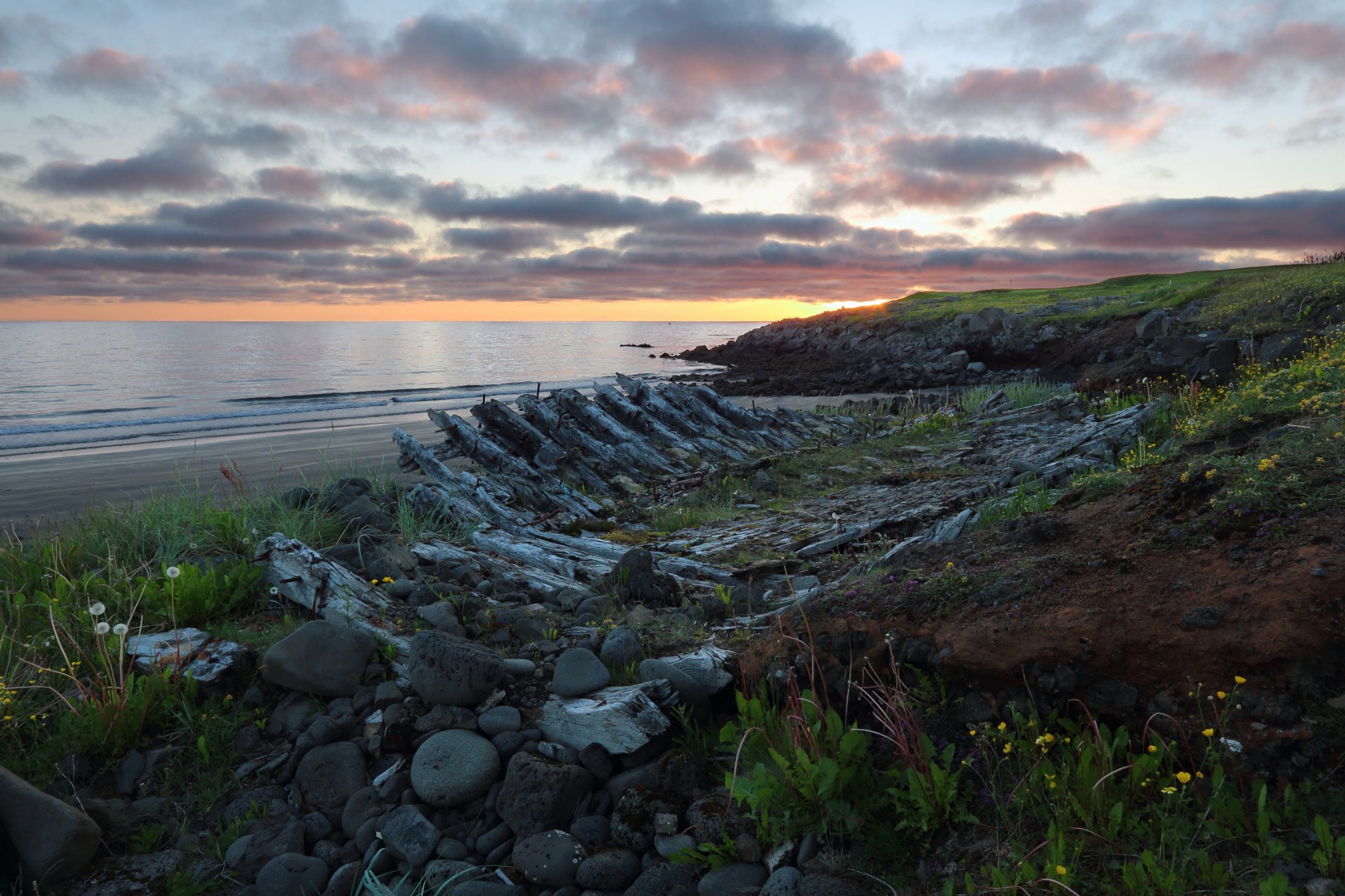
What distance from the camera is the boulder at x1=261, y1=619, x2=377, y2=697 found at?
3986 mm

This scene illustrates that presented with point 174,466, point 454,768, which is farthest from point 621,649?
point 174,466

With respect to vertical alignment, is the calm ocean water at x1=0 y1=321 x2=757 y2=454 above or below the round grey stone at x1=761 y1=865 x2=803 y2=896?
above

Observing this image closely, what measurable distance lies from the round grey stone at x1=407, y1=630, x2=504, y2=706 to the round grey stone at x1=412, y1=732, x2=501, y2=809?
234 mm

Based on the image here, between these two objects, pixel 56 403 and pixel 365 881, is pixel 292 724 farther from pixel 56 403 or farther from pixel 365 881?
pixel 56 403

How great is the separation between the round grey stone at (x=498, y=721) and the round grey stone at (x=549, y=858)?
61cm

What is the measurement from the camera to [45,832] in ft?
9.70

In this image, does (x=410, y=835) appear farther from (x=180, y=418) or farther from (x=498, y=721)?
(x=180, y=418)

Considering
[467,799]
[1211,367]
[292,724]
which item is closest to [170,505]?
[292,724]

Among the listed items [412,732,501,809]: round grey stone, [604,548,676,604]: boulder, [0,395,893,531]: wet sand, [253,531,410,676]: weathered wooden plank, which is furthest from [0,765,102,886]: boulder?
[0,395,893,531]: wet sand

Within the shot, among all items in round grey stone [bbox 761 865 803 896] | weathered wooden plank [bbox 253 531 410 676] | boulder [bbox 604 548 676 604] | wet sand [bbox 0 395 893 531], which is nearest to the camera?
round grey stone [bbox 761 865 803 896]

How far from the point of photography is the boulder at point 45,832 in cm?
292

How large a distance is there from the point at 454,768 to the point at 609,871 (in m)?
0.94

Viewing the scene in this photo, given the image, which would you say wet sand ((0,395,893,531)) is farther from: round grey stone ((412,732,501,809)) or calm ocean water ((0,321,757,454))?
round grey stone ((412,732,501,809))

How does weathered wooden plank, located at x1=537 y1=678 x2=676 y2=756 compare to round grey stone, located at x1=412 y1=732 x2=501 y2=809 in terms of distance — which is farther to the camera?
weathered wooden plank, located at x1=537 y1=678 x2=676 y2=756
